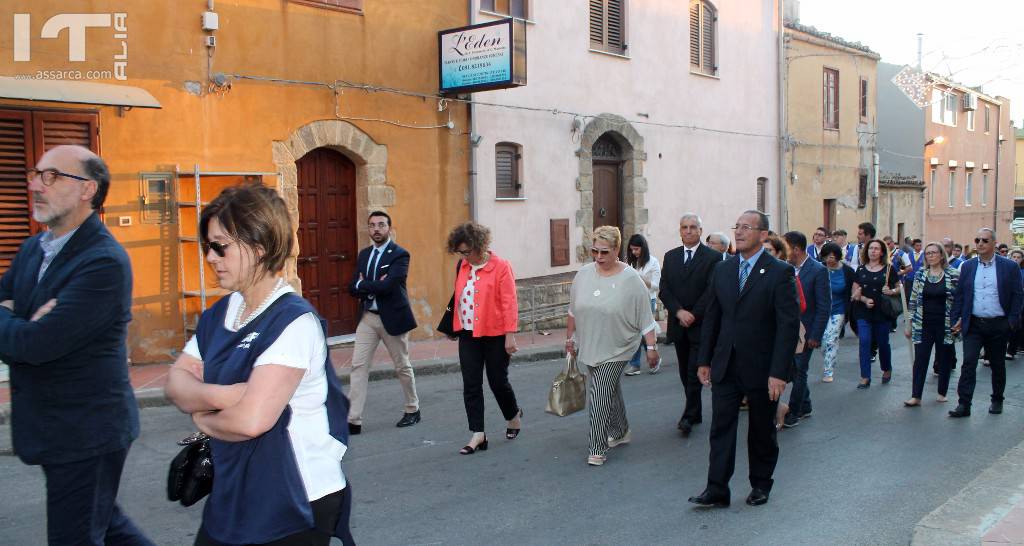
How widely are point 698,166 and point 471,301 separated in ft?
45.4

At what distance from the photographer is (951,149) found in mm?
36156

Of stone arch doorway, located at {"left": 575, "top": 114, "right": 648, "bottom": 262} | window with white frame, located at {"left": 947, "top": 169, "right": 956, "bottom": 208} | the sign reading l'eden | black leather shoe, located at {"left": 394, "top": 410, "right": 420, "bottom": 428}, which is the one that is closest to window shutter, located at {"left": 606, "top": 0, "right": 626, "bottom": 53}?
stone arch doorway, located at {"left": 575, "top": 114, "right": 648, "bottom": 262}

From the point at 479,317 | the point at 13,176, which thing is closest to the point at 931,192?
the point at 479,317

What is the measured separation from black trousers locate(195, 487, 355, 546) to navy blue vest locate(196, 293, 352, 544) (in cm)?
3

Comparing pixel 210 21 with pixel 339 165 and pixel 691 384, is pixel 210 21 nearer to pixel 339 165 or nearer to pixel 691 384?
pixel 339 165

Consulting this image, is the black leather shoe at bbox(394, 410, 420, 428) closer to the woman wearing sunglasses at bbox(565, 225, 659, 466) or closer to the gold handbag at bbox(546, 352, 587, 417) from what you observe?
the gold handbag at bbox(546, 352, 587, 417)

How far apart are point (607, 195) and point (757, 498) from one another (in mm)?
12175

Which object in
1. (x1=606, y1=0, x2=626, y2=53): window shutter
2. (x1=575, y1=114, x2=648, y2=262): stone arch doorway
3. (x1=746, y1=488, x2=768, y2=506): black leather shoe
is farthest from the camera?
(x1=606, y1=0, x2=626, y2=53): window shutter

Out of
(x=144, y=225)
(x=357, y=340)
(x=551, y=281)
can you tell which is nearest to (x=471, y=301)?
(x=357, y=340)

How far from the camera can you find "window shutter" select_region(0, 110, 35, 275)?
980cm

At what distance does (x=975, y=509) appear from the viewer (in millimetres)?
5715

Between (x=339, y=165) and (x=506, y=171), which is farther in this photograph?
(x=506, y=171)

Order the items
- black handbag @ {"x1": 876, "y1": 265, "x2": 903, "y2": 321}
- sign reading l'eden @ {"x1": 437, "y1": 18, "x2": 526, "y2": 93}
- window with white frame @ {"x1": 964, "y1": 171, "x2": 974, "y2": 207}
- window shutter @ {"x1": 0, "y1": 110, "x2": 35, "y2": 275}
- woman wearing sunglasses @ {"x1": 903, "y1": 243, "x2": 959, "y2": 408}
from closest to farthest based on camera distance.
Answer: woman wearing sunglasses @ {"x1": 903, "y1": 243, "x2": 959, "y2": 408} < window shutter @ {"x1": 0, "y1": 110, "x2": 35, "y2": 275} < black handbag @ {"x1": 876, "y1": 265, "x2": 903, "y2": 321} < sign reading l'eden @ {"x1": 437, "y1": 18, "x2": 526, "y2": 93} < window with white frame @ {"x1": 964, "y1": 171, "x2": 974, "y2": 207}

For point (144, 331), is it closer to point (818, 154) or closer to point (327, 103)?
point (327, 103)
